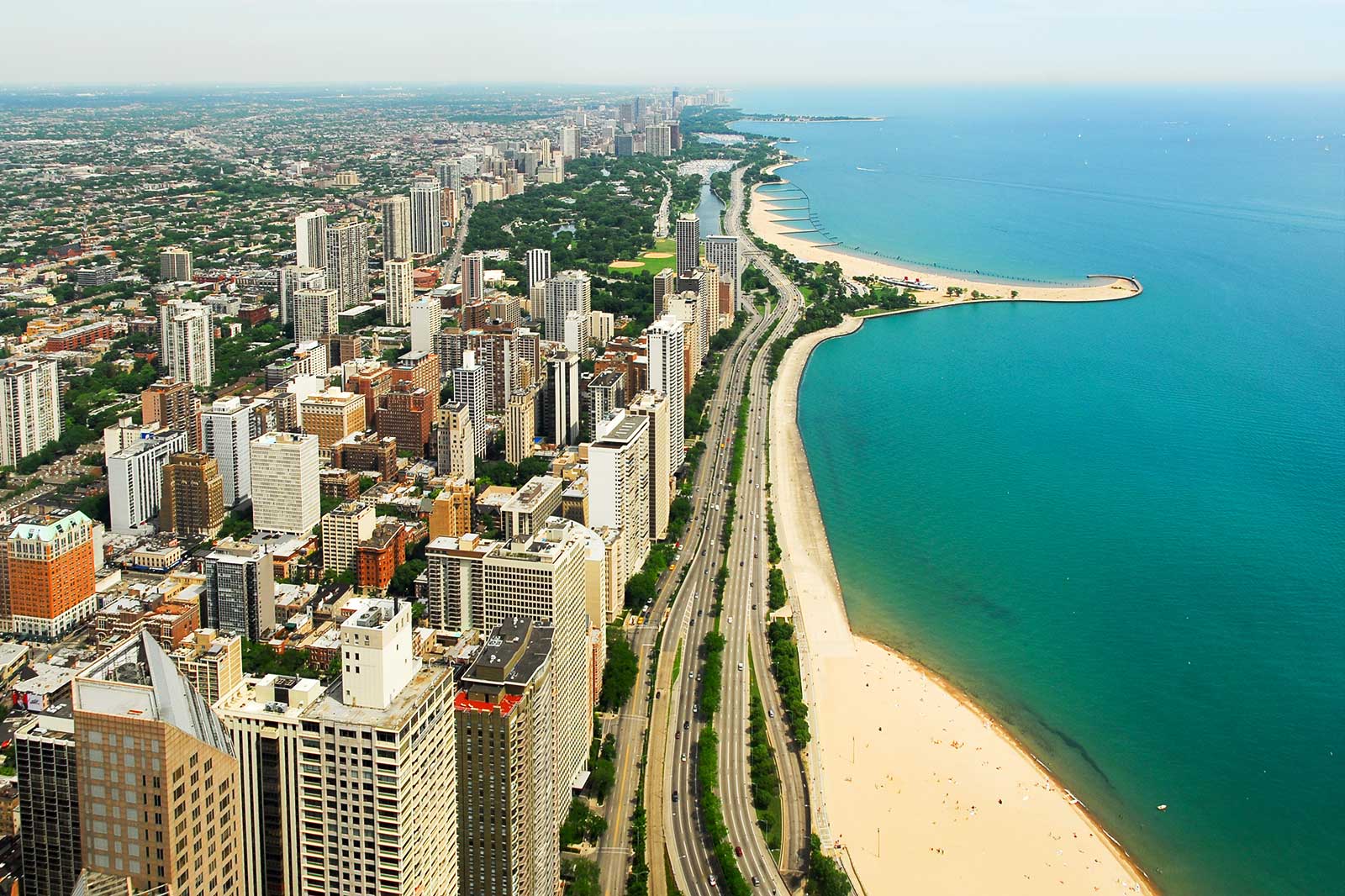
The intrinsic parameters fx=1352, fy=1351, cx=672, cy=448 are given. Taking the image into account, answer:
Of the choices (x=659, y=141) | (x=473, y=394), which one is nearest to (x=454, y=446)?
(x=473, y=394)

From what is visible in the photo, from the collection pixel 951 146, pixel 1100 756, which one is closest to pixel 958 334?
pixel 1100 756

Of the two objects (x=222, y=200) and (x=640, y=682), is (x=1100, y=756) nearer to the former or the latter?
(x=640, y=682)

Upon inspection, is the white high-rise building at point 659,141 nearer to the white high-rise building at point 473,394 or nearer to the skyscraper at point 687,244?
the skyscraper at point 687,244

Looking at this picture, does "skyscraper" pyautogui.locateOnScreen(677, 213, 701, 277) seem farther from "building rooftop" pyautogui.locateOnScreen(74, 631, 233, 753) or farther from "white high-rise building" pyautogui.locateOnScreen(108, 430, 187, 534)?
"building rooftop" pyautogui.locateOnScreen(74, 631, 233, 753)

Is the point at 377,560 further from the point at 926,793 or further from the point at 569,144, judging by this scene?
the point at 569,144

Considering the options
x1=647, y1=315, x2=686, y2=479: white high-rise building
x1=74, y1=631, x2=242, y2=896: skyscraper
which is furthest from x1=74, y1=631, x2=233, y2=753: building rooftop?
x1=647, y1=315, x2=686, y2=479: white high-rise building

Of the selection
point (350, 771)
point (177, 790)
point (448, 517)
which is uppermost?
point (177, 790)

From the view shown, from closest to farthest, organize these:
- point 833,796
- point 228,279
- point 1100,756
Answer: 1. point 833,796
2. point 1100,756
3. point 228,279
